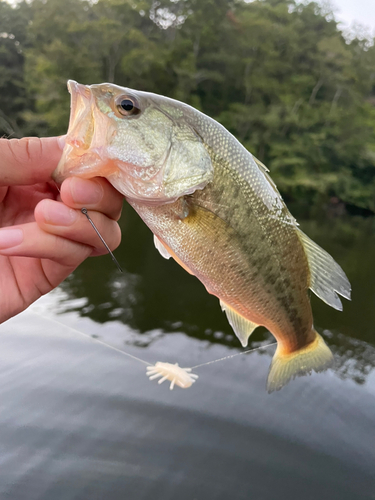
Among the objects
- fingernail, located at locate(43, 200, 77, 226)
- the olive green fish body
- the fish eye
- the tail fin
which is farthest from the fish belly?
the fish eye

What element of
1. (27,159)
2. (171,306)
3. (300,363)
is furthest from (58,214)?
(171,306)

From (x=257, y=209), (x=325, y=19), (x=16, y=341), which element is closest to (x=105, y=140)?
(x=257, y=209)

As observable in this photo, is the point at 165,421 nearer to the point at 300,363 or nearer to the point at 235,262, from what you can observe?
the point at 300,363

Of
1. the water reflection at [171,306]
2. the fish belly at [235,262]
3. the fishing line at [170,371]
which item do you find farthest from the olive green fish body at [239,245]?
the water reflection at [171,306]

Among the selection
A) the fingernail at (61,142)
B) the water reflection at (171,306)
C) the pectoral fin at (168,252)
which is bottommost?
the water reflection at (171,306)

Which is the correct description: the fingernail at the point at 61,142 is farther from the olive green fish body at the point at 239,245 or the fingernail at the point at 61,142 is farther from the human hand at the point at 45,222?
the olive green fish body at the point at 239,245

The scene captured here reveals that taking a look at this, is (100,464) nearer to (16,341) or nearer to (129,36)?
(16,341)

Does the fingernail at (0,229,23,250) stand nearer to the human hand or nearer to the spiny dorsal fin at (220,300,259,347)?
the human hand
